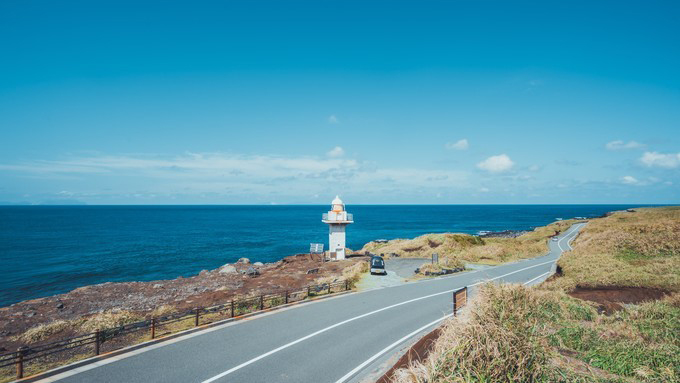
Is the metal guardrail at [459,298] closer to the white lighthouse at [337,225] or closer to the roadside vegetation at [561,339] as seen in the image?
the roadside vegetation at [561,339]

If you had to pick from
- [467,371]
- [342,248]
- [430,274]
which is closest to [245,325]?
[467,371]

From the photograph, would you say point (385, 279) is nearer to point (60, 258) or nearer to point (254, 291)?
point (254, 291)

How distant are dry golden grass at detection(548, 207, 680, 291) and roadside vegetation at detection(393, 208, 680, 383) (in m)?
0.16

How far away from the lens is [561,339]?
9.84 metres

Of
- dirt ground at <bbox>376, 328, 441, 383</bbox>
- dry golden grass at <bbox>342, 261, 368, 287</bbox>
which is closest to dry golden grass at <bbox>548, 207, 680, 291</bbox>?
dirt ground at <bbox>376, 328, 441, 383</bbox>

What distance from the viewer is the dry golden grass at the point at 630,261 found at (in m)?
18.3

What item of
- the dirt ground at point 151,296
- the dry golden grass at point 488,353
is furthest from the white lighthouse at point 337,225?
the dry golden grass at point 488,353

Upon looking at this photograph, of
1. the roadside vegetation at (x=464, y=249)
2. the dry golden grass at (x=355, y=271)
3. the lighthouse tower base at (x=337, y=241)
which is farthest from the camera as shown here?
the roadside vegetation at (x=464, y=249)

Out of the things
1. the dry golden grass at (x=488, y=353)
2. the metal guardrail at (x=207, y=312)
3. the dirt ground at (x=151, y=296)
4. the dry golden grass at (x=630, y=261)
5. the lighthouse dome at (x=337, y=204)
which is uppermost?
the lighthouse dome at (x=337, y=204)

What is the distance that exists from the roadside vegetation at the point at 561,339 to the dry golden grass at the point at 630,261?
0.52 feet

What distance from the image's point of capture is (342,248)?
3772cm

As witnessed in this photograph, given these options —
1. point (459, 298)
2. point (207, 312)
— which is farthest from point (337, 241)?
point (459, 298)

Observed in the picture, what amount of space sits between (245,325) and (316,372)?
5.42m

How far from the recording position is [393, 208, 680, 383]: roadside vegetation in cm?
614
